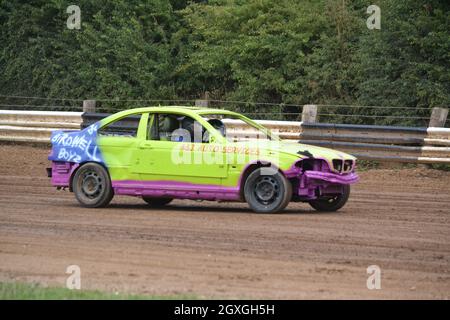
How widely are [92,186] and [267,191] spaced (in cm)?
267

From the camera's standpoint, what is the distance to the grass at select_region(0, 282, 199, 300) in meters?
8.31

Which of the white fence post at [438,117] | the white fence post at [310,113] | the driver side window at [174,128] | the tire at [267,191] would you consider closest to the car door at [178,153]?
the driver side window at [174,128]

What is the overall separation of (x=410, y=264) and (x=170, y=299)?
2.95m

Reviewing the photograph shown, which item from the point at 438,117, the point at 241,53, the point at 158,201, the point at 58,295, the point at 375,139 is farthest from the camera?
the point at 241,53

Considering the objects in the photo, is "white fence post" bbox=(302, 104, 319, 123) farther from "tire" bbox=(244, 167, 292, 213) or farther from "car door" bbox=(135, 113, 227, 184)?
"tire" bbox=(244, 167, 292, 213)

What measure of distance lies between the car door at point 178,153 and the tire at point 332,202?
158cm

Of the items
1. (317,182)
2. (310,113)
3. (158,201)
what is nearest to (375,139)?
(310,113)

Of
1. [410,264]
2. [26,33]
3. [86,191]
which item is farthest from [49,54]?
[410,264]

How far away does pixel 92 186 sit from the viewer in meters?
14.8

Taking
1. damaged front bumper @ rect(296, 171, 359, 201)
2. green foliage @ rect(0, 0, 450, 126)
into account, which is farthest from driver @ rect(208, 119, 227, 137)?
green foliage @ rect(0, 0, 450, 126)

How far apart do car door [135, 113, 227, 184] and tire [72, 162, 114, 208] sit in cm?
Answer: 54

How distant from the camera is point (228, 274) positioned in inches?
376

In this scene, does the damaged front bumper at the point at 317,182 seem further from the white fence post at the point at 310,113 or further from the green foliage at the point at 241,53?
the green foliage at the point at 241,53

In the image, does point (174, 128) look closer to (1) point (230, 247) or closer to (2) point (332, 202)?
(2) point (332, 202)
